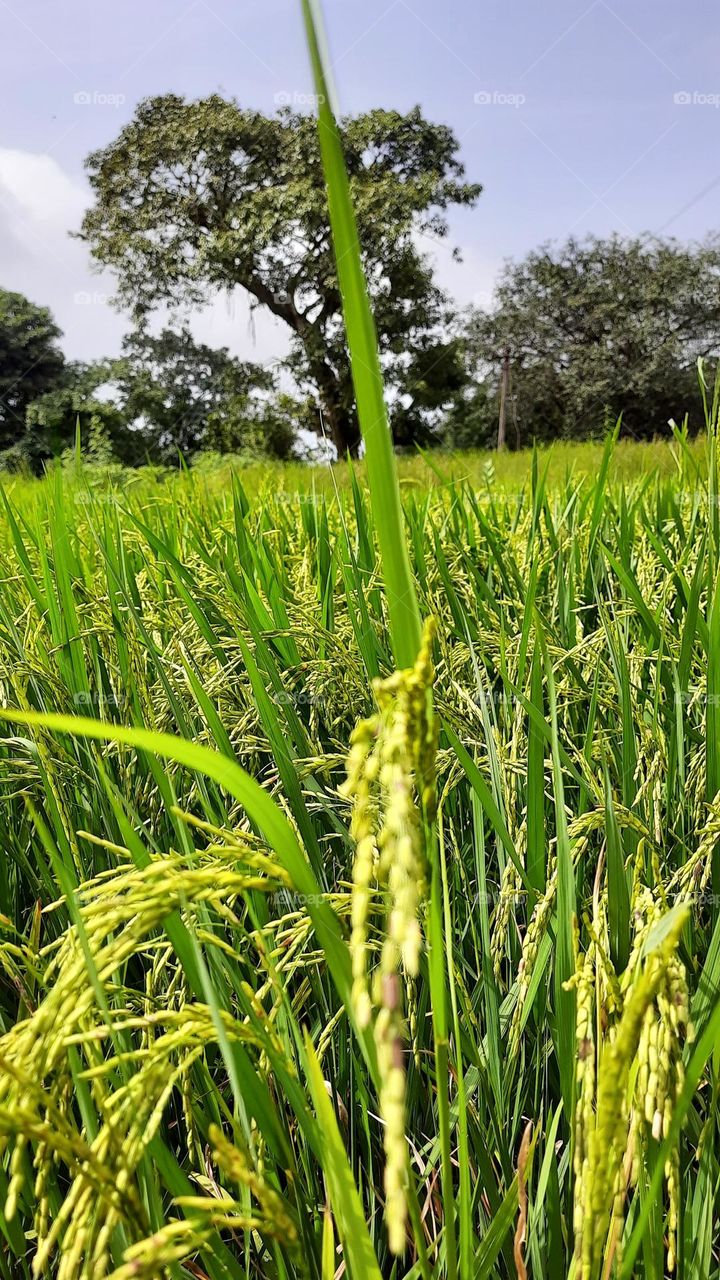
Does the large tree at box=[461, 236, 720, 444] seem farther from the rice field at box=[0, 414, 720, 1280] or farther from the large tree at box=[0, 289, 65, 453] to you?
the rice field at box=[0, 414, 720, 1280]

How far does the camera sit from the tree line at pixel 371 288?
19.0 metres

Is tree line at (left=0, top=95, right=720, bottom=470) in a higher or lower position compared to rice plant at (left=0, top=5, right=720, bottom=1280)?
higher

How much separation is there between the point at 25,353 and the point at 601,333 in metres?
16.3

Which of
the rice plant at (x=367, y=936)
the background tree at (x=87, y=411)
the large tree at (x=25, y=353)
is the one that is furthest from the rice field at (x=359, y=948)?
the large tree at (x=25, y=353)

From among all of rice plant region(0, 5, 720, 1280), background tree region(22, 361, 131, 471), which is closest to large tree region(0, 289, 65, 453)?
background tree region(22, 361, 131, 471)

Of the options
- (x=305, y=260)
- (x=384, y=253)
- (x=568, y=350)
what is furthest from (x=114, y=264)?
(x=568, y=350)

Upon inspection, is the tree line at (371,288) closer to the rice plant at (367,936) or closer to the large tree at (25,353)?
the large tree at (25,353)

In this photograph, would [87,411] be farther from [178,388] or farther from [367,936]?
[367,936]

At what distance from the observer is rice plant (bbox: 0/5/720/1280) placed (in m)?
0.28

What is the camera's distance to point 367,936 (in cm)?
62

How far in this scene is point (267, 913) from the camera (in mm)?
675

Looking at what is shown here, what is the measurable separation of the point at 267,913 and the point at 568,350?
70.4 ft

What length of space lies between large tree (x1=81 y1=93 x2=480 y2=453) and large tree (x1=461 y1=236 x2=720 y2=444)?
92.3 inches

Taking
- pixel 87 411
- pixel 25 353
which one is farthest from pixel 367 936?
pixel 25 353
